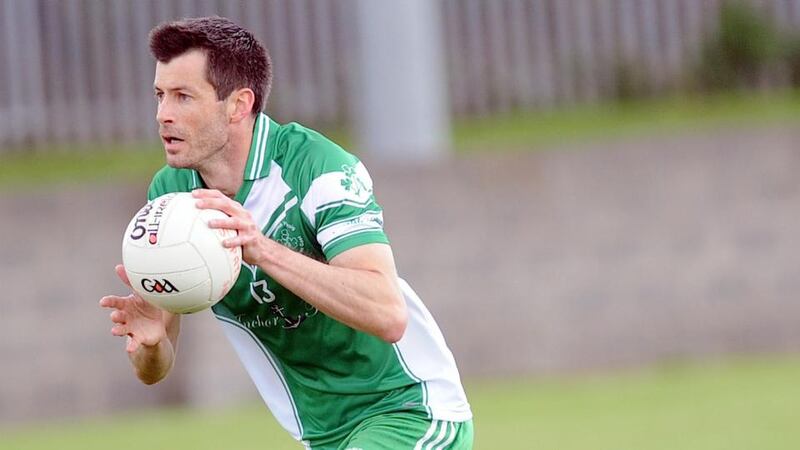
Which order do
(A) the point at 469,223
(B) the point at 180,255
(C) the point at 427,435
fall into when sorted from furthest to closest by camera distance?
(A) the point at 469,223 → (C) the point at 427,435 → (B) the point at 180,255

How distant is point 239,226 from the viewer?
507cm

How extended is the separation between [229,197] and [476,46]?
10892mm

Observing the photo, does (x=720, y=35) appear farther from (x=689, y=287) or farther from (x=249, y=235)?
(x=249, y=235)

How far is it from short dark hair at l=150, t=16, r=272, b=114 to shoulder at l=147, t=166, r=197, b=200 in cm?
35

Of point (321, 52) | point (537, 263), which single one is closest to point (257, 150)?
point (537, 263)

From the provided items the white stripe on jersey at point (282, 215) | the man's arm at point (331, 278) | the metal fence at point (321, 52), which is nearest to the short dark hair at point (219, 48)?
the white stripe on jersey at point (282, 215)

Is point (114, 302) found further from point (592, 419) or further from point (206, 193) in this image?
point (592, 419)

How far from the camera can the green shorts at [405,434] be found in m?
5.61

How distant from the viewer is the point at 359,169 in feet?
18.1

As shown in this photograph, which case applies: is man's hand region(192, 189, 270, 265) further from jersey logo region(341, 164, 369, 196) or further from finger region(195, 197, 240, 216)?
jersey logo region(341, 164, 369, 196)

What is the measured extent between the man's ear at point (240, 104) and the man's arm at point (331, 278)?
40cm

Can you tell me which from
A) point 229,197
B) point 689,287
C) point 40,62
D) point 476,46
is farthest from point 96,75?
point 229,197

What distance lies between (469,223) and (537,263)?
2.25 feet

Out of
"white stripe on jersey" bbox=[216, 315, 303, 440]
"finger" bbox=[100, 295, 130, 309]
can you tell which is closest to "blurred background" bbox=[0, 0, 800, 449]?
"white stripe on jersey" bbox=[216, 315, 303, 440]
